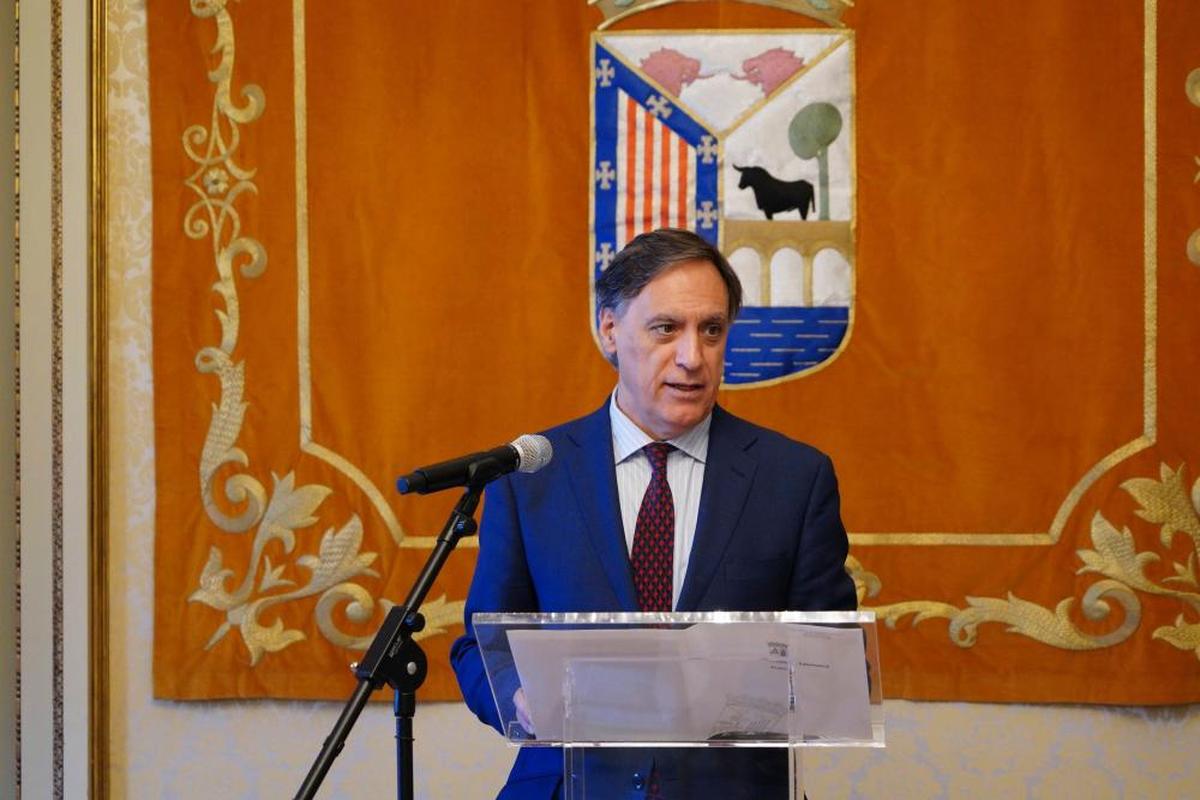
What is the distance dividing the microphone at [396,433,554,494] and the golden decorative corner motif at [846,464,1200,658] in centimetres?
180

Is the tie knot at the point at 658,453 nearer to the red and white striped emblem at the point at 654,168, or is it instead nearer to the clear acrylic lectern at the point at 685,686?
the clear acrylic lectern at the point at 685,686

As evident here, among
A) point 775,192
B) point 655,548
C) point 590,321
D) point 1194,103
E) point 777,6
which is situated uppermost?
point 777,6

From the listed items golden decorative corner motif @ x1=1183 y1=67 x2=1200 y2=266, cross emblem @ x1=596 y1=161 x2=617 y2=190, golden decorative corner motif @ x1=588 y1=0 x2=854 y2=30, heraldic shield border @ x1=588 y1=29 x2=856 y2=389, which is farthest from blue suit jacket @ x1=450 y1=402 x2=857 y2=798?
golden decorative corner motif @ x1=1183 y1=67 x2=1200 y2=266

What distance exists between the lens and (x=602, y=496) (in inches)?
101

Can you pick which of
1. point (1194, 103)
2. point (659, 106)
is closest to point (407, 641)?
point (659, 106)

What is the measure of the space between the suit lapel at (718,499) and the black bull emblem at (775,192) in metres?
1.29

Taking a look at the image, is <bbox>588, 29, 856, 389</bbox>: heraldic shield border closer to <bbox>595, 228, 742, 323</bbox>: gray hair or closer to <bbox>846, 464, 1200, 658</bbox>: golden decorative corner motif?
<bbox>846, 464, 1200, 658</bbox>: golden decorative corner motif

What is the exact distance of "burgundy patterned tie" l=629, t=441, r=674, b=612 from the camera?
2502 mm

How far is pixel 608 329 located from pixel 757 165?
4.19 ft

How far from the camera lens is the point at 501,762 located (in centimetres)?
392

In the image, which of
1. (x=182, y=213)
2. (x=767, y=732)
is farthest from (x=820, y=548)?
(x=182, y=213)

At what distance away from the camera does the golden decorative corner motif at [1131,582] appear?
3758 mm

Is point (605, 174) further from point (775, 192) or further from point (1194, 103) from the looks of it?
point (1194, 103)

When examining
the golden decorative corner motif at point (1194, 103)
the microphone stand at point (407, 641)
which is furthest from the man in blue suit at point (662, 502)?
the golden decorative corner motif at point (1194, 103)
